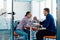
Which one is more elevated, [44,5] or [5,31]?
[44,5]

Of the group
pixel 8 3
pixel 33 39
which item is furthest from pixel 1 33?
pixel 33 39

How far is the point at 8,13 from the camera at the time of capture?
2785 mm

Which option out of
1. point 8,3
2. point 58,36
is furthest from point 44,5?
point 58,36

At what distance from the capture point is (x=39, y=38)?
3.76 m

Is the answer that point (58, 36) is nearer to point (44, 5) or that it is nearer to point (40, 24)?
point (40, 24)

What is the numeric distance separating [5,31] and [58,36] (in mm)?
1996

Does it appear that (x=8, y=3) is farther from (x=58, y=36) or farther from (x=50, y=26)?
(x=58, y=36)

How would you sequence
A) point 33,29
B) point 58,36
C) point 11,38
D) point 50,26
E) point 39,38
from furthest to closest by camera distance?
1. point 33,29
2. point 39,38
3. point 50,26
4. point 11,38
5. point 58,36

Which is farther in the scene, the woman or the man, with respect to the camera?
the woman

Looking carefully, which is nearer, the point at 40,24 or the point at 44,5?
the point at 40,24

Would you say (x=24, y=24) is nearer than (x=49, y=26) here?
No

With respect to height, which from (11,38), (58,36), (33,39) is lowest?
(33,39)

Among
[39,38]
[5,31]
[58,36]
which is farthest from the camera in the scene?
[39,38]

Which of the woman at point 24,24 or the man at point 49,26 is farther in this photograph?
the woman at point 24,24
